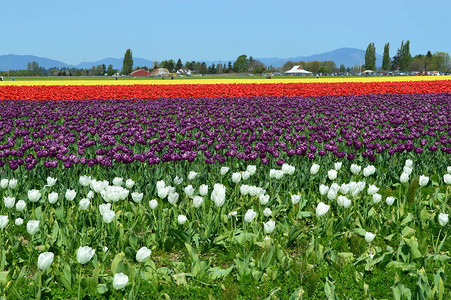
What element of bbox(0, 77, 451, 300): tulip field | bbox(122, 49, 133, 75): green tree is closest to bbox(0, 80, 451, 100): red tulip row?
bbox(0, 77, 451, 300): tulip field

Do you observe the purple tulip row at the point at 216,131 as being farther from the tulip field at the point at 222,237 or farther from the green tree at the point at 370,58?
the green tree at the point at 370,58

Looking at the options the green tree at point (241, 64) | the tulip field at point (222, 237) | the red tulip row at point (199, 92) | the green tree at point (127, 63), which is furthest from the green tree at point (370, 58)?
the tulip field at point (222, 237)

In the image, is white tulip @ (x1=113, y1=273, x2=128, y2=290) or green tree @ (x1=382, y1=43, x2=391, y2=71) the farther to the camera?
green tree @ (x1=382, y1=43, x2=391, y2=71)

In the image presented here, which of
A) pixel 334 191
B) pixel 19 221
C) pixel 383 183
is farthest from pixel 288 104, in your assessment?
pixel 19 221

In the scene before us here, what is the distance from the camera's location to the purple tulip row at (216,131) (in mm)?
7789

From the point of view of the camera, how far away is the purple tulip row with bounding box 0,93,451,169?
25.6 ft

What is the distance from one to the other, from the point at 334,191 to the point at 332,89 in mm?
21490

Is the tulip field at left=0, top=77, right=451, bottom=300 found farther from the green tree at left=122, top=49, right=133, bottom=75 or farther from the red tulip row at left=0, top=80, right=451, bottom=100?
the green tree at left=122, top=49, right=133, bottom=75

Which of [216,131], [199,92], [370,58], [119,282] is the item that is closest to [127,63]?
[370,58]

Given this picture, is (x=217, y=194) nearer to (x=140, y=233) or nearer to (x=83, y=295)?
(x=140, y=233)

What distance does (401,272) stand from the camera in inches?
183

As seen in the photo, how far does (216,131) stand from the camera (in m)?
10.2

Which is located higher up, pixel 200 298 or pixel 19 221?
pixel 19 221

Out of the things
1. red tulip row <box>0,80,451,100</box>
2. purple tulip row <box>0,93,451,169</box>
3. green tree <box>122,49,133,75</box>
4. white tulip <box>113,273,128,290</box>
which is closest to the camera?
white tulip <box>113,273,128,290</box>
